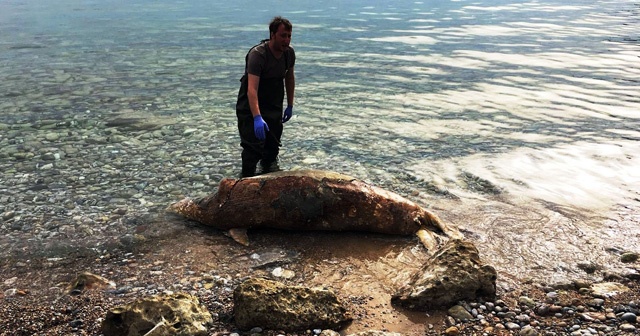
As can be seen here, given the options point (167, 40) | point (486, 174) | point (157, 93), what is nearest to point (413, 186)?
point (486, 174)

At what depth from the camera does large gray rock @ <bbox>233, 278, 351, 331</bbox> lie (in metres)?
4.61

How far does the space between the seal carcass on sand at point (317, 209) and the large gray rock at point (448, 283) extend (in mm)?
1191

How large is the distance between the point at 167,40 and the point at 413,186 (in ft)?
74.7

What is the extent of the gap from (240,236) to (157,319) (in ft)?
7.55

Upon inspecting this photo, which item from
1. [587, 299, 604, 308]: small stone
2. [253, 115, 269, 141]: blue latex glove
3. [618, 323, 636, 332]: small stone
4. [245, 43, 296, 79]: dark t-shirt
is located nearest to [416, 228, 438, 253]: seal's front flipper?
[587, 299, 604, 308]: small stone

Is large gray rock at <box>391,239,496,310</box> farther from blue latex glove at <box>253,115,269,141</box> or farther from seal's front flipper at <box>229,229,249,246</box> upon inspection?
blue latex glove at <box>253,115,269,141</box>

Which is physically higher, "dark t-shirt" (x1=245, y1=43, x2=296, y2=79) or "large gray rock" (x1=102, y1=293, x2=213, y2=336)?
"dark t-shirt" (x1=245, y1=43, x2=296, y2=79)

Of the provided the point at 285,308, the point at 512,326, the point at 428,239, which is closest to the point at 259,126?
the point at 428,239

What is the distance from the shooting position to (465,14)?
4366cm

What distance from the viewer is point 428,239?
668cm

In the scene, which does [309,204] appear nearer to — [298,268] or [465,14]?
[298,268]

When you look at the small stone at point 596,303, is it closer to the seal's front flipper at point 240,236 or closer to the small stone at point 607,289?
the small stone at point 607,289

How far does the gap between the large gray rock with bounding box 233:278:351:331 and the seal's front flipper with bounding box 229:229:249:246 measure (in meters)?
1.67

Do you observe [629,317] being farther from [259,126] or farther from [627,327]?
[259,126]
